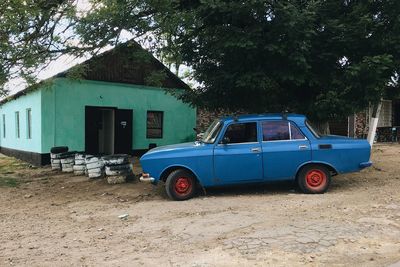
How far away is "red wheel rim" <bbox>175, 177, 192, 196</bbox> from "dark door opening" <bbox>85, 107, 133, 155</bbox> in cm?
920

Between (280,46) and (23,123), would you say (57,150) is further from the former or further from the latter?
(280,46)

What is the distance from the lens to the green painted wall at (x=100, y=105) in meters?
16.1

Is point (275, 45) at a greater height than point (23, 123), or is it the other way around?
point (275, 45)

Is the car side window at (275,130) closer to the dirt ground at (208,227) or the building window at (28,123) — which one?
the dirt ground at (208,227)

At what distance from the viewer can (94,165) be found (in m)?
12.2

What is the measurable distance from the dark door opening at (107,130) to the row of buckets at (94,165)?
7.94 feet

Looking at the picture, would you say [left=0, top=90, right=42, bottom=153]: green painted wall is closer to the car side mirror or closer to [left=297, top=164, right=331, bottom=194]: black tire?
the car side mirror

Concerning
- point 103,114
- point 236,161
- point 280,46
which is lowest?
point 236,161

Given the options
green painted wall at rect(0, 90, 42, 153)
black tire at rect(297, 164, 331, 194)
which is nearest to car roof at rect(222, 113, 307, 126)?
black tire at rect(297, 164, 331, 194)

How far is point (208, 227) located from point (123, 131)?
1205 cm

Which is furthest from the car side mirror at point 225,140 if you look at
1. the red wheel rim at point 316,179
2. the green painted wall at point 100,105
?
the green painted wall at point 100,105

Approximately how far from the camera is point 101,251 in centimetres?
574

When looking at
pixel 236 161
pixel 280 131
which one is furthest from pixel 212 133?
pixel 280 131

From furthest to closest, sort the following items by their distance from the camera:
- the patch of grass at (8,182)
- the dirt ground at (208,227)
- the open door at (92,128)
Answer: the open door at (92,128)
the patch of grass at (8,182)
the dirt ground at (208,227)
